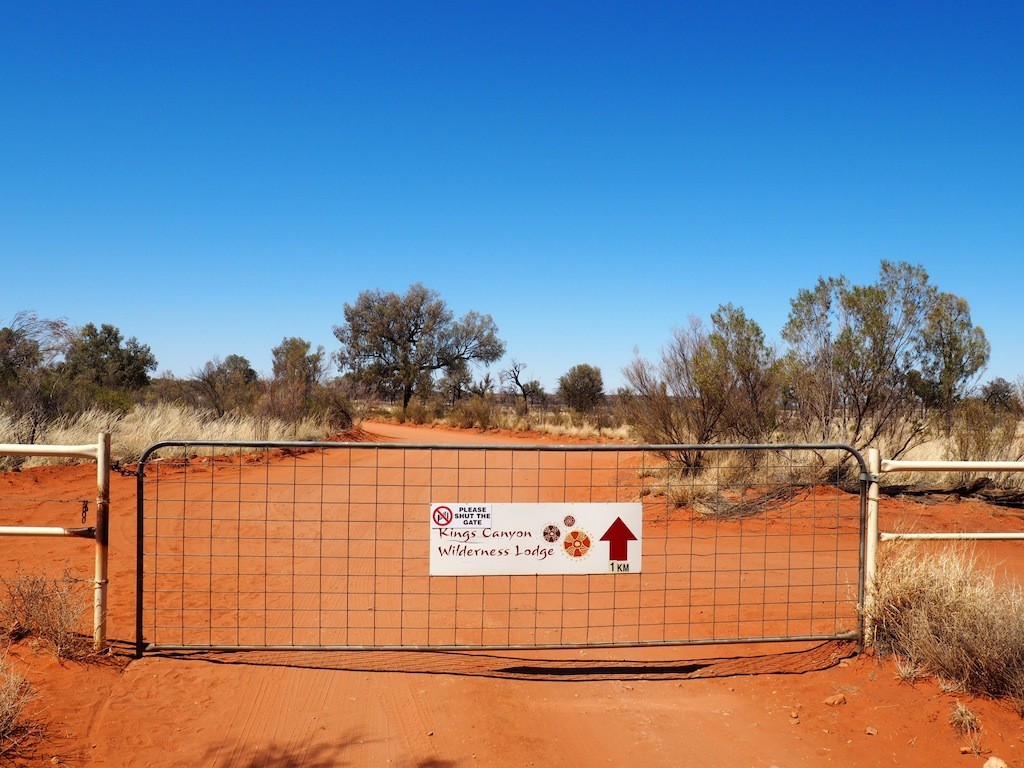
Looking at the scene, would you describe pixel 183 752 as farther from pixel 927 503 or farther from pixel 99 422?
pixel 99 422

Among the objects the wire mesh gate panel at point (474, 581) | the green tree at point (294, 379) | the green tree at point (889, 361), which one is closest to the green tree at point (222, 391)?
the green tree at point (294, 379)

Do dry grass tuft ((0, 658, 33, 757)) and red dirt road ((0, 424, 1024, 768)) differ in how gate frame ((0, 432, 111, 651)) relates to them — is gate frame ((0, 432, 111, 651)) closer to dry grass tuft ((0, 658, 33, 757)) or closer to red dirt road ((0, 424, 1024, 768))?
red dirt road ((0, 424, 1024, 768))

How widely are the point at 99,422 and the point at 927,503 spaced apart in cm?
1881

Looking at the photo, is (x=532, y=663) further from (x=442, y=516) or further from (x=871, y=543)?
(x=871, y=543)

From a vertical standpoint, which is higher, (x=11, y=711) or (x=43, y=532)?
(x=43, y=532)

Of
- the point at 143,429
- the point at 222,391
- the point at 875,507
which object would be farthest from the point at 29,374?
the point at 875,507

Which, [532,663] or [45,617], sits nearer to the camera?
[45,617]

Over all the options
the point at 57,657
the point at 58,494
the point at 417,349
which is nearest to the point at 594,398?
the point at 417,349

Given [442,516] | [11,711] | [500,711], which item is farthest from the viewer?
[442,516]

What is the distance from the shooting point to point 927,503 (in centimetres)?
1241

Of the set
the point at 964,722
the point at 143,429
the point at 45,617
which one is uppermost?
the point at 143,429

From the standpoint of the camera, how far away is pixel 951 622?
5367mm

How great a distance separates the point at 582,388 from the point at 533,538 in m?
42.6

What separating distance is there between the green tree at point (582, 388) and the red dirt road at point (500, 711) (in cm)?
4105
